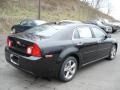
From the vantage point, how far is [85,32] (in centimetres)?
541

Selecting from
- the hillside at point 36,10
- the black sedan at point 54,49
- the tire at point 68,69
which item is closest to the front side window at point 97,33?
the black sedan at point 54,49

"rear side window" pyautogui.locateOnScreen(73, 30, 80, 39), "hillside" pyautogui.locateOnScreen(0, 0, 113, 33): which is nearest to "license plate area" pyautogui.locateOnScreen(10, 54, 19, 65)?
"rear side window" pyautogui.locateOnScreen(73, 30, 80, 39)

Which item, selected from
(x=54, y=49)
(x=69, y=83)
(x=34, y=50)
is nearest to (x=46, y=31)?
(x=54, y=49)

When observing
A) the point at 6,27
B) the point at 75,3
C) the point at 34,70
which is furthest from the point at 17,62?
the point at 75,3

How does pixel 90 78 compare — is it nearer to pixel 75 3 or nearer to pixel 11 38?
pixel 11 38

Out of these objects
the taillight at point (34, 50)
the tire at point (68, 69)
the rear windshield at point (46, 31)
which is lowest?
the tire at point (68, 69)

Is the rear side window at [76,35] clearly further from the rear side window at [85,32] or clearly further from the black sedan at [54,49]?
the rear side window at [85,32]

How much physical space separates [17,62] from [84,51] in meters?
1.84

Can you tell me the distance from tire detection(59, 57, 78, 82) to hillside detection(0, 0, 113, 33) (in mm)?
11012

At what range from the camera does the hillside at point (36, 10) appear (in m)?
16.9

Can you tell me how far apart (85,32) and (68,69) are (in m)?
1.28

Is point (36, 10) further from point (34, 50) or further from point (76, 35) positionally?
point (34, 50)

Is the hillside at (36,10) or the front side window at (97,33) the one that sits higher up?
the hillside at (36,10)

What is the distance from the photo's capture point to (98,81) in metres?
4.88
